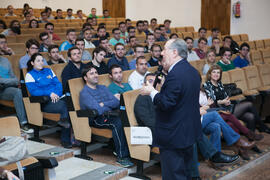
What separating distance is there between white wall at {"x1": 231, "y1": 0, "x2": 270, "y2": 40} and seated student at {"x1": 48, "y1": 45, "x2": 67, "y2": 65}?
19.2 ft

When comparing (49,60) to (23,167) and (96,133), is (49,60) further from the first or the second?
(23,167)

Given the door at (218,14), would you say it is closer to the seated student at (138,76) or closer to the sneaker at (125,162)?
the seated student at (138,76)

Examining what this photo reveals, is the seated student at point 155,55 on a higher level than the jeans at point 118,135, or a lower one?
higher

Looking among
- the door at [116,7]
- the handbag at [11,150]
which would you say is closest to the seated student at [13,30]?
the handbag at [11,150]

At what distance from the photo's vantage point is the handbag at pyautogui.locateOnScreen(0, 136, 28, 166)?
209cm

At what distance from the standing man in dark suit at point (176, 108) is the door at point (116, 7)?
A: 9.40 m

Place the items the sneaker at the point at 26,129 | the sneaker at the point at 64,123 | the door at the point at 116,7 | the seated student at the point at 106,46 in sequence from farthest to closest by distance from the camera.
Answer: the door at the point at 116,7
the seated student at the point at 106,46
the sneaker at the point at 26,129
the sneaker at the point at 64,123

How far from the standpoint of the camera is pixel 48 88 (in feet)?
12.1

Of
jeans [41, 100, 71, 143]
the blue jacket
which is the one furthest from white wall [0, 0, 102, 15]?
jeans [41, 100, 71, 143]

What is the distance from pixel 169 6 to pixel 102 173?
28.2ft

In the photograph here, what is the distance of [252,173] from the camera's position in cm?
319

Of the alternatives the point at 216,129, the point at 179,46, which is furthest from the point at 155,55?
the point at 179,46

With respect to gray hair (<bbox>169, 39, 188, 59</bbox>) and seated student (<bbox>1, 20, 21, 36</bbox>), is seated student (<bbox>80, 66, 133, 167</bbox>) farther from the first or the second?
seated student (<bbox>1, 20, 21, 36</bbox>)

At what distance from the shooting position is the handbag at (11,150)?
209 cm
